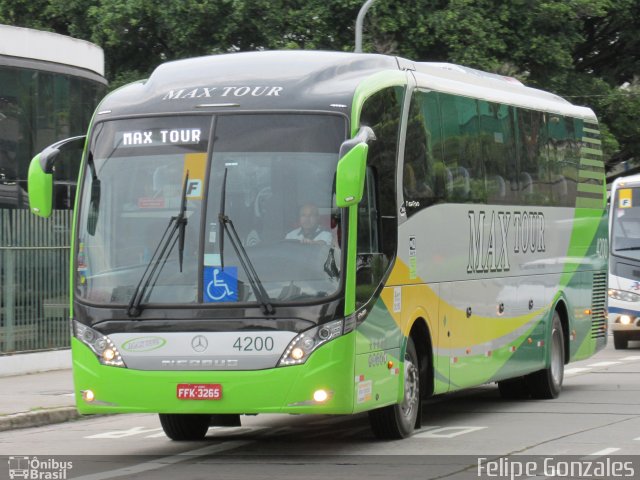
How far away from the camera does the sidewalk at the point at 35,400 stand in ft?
49.5

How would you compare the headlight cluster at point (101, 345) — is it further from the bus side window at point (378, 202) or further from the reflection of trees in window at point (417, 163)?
the reflection of trees in window at point (417, 163)

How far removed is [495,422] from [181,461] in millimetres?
3946

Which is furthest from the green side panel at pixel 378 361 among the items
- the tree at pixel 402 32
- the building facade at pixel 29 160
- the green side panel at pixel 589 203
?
the tree at pixel 402 32

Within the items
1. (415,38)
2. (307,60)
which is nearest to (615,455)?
(307,60)

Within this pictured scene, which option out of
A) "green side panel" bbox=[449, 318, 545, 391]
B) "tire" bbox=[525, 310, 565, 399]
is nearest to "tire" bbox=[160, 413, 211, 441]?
"green side panel" bbox=[449, 318, 545, 391]

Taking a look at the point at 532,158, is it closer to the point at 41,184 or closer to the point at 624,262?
the point at 41,184

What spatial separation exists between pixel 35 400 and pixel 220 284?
643 centimetres

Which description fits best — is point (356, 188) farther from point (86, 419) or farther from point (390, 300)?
point (86, 419)

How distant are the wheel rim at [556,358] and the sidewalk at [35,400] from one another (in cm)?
562

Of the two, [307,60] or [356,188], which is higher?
[307,60]

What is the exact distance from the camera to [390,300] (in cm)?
1198

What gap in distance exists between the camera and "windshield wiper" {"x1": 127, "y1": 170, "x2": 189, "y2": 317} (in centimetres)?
1112

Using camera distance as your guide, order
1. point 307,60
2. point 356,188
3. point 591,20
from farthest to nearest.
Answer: point 591,20 → point 307,60 → point 356,188

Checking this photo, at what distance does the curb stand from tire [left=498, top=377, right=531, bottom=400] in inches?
200
